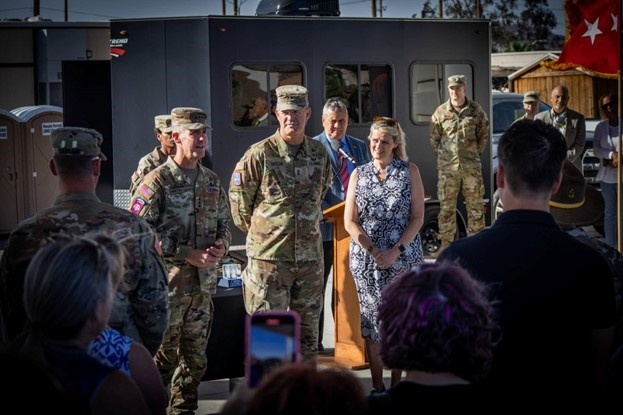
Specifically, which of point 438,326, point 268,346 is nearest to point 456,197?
point 438,326

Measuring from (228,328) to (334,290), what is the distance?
1.33 metres

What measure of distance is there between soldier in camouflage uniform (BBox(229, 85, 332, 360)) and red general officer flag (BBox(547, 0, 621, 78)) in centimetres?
410

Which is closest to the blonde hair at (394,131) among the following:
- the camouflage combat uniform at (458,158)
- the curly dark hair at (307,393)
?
the curly dark hair at (307,393)

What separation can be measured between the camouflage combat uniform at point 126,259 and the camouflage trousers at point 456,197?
7873 millimetres

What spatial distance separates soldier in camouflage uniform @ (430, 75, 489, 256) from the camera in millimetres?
11422

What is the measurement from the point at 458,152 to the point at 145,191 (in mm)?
6542

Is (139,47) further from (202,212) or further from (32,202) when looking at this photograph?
(32,202)

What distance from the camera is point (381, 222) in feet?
20.7

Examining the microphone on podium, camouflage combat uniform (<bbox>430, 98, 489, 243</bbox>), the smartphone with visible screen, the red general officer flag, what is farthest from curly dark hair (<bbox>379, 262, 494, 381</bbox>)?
camouflage combat uniform (<bbox>430, 98, 489, 243</bbox>)

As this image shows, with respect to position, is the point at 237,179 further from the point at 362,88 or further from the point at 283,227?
the point at 362,88

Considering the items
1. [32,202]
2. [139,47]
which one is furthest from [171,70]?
[32,202]

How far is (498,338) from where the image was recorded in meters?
3.03

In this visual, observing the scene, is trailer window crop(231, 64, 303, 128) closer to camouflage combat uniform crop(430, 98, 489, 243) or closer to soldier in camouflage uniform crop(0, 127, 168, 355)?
camouflage combat uniform crop(430, 98, 489, 243)

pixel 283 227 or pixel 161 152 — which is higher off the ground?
pixel 161 152
